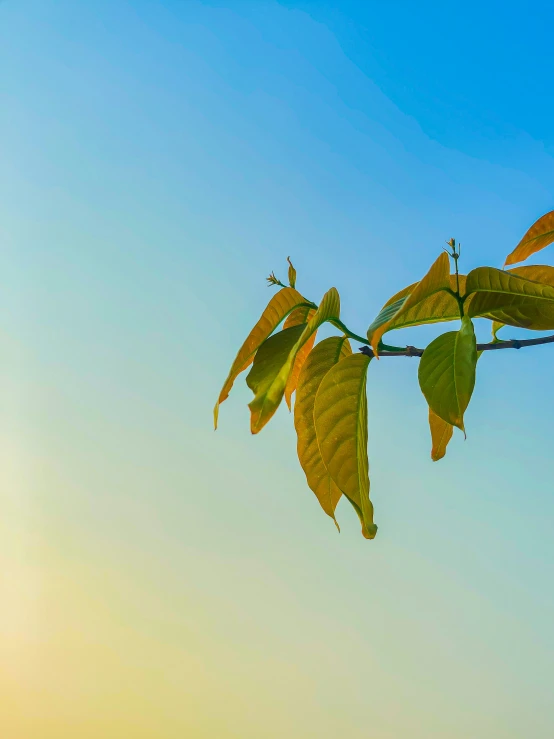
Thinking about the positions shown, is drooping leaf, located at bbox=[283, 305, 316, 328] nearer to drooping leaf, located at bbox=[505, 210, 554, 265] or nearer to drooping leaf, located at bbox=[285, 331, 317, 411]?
drooping leaf, located at bbox=[285, 331, 317, 411]

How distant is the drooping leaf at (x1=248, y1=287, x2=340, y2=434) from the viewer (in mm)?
228

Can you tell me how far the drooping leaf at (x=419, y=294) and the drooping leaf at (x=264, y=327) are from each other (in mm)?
53

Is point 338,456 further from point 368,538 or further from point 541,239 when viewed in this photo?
point 541,239

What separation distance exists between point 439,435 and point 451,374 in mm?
93

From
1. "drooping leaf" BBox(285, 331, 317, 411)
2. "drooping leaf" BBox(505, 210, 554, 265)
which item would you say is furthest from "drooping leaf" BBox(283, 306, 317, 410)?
"drooping leaf" BBox(505, 210, 554, 265)

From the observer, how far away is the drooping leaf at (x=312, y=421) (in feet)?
0.86

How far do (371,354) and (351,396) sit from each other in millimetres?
16

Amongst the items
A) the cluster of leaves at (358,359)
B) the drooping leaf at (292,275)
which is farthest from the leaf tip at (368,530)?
the drooping leaf at (292,275)

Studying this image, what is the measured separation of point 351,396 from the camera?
0.24m

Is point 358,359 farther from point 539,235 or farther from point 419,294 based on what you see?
point 539,235

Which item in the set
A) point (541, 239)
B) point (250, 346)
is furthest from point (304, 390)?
point (541, 239)

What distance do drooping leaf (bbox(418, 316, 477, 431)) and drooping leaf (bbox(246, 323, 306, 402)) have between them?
2.0 inches

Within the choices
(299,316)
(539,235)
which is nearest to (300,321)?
(299,316)

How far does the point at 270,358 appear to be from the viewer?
9.7 inches
